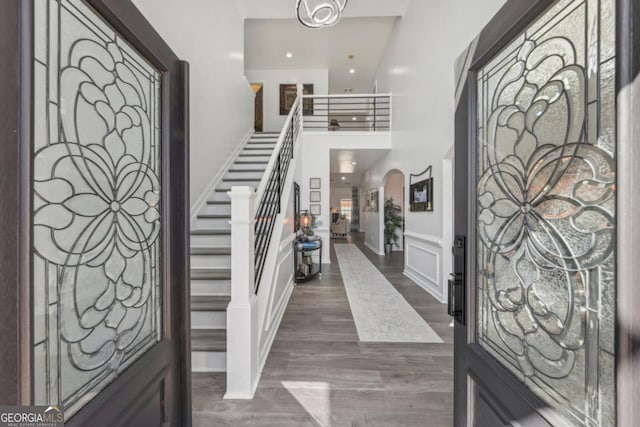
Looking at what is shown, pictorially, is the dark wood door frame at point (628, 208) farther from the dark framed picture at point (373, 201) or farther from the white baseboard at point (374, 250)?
the dark framed picture at point (373, 201)

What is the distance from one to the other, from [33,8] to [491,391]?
1743 millimetres

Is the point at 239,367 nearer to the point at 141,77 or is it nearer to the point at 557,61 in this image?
the point at 141,77

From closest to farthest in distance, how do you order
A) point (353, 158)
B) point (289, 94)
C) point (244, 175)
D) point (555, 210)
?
point (555, 210) → point (244, 175) → point (353, 158) → point (289, 94)

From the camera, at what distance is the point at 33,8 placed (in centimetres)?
58

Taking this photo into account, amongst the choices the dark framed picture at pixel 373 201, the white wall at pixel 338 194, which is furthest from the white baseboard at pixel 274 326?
the white wall at pixel 338 194

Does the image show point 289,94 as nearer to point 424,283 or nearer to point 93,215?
point 424,283

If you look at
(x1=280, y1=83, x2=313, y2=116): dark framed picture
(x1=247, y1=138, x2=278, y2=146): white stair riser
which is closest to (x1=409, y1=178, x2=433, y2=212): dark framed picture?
(x1=247, y1=138, x2=278, y2=146): white stair riser

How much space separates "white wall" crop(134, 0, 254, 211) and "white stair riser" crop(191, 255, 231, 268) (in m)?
0.90

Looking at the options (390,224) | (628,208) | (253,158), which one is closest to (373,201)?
(390,224)

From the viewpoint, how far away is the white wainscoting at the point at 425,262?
3.73 metres

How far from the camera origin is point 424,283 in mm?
4227

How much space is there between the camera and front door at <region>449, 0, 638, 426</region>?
0.64 m

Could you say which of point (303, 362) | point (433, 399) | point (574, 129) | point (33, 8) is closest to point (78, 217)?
point (33, 8)

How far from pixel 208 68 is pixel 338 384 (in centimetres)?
408
